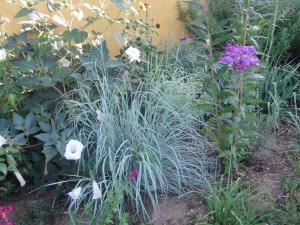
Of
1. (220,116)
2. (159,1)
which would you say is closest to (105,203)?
(220,116)

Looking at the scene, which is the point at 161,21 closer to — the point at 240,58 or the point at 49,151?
the point at 240,58

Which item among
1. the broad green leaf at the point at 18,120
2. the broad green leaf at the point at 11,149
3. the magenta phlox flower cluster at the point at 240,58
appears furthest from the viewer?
the broad green leaf at the point at 18,120

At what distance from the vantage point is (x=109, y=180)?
272cm

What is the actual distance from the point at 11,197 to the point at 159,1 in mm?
2987

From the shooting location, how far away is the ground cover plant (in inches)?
104

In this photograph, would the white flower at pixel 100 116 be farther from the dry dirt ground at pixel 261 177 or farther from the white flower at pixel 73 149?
the dry dirt ground at pixel 261 177

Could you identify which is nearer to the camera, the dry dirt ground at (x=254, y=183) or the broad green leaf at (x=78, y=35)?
the dry dirt ground at (x=254, y=183)

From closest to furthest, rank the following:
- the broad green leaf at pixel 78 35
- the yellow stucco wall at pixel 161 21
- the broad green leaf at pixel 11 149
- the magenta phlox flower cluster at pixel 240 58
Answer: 1. the magenta phlox flower cluster at pixel 240 58
2. the broad green leaf at pixel 11 149
3. the broad green leaf at pixel 78 35
4. the yellow stucco wall at pixel 161 21

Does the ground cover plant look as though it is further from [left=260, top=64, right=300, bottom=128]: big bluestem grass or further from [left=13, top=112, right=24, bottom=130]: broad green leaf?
[left=260, top=64, right=300, bottom=128]: big bluestem grass

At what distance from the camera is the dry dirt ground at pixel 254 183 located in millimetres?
2707

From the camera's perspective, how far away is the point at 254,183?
3012 millimetres

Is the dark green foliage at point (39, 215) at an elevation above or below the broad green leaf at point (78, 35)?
below

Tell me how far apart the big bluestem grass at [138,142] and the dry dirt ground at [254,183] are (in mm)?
89

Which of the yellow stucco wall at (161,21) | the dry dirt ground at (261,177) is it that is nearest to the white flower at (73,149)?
the dry dirt ground at (261,177)
